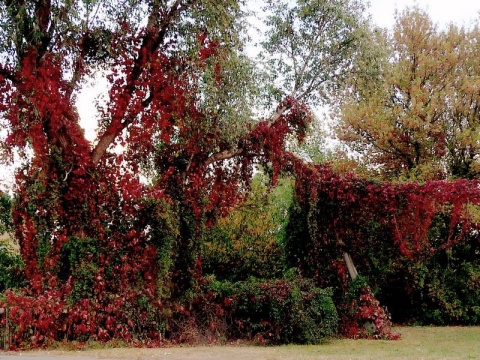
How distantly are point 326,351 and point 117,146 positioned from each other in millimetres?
6562

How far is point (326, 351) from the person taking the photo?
10484 millimetres

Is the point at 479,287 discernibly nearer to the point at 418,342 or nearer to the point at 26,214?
the point at 418,342

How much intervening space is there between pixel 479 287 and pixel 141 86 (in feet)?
37.7

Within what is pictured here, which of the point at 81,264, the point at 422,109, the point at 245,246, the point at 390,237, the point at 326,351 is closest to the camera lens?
the point at 326,351

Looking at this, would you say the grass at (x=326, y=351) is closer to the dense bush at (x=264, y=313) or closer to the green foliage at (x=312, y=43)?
the dense bush at (x=264, y=313)

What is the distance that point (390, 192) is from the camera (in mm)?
13562

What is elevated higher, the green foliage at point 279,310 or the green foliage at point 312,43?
the green foliage at point 312,43

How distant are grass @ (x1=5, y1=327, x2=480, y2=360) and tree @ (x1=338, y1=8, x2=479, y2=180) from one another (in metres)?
7.50

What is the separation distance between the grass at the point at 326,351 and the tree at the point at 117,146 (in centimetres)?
139

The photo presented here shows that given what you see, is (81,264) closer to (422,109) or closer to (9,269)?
(9,269)

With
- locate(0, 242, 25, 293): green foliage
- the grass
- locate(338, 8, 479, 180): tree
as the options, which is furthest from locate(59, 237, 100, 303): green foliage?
locate(338, 8, 479, 180): tree

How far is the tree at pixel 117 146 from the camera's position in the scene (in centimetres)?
1134

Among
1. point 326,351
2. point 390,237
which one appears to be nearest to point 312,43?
point 390,237

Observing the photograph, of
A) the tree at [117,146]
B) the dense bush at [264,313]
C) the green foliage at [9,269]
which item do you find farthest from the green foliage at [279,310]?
the green foliage at [9,269]
